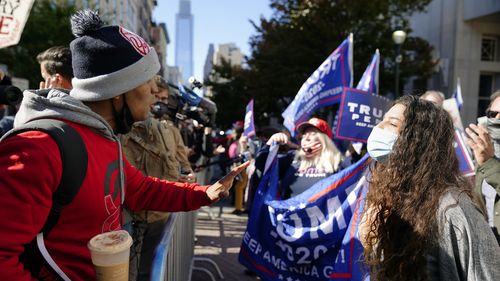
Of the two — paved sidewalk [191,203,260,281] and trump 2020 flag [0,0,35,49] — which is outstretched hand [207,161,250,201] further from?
paved sidewalk [191,203,260,281]

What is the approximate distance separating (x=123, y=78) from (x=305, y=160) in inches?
111

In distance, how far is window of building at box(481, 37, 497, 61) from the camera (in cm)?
1933

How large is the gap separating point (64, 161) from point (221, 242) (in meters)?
5.84

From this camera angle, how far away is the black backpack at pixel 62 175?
4.32 ft

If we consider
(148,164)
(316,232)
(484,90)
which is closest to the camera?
(148,164)

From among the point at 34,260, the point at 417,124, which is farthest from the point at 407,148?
the point at 34,260

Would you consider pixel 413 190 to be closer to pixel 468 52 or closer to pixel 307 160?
pixel 307 160

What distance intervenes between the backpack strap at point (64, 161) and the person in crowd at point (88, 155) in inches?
1.0

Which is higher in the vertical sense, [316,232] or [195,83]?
[195,83]

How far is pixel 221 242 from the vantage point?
6.91 meters

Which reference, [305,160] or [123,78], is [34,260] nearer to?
[123,78]

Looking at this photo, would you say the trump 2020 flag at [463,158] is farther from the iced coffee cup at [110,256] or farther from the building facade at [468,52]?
the building facade at [468,52]

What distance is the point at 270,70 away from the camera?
1891 centimetres

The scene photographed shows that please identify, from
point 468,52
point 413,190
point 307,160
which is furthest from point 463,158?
point 468,52
